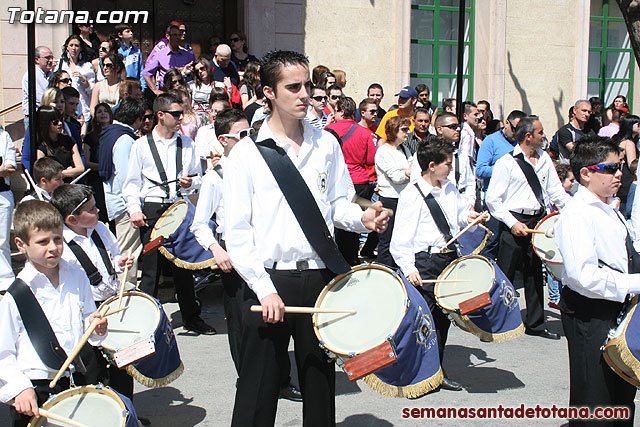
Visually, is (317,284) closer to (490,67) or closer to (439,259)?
Answer: (439,259)

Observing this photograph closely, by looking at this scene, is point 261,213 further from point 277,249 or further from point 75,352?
point 75,352

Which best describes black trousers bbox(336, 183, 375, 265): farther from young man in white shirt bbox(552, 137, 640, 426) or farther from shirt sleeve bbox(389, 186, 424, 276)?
young man in white shirt bbox(552, 137, 640, 426)

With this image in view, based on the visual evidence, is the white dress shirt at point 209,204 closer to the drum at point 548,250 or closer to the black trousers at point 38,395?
the black trousers at point 38,395

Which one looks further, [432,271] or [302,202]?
[432,271]

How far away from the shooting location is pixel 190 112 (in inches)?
360

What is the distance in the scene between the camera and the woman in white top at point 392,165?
27.7ft

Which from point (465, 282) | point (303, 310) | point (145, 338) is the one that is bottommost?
point (145, 338)

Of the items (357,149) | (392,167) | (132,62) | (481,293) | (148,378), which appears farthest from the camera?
(132,62)

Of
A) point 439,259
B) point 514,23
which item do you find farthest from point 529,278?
point 514,23

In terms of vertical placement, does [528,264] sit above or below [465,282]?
below

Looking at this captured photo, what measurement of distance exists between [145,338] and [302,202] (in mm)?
1421

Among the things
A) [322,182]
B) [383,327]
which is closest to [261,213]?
[322,182]

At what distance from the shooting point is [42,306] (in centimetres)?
373

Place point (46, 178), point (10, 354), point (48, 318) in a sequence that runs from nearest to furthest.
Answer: point (10, 354) < point (48, 318) < point (46, 178)
